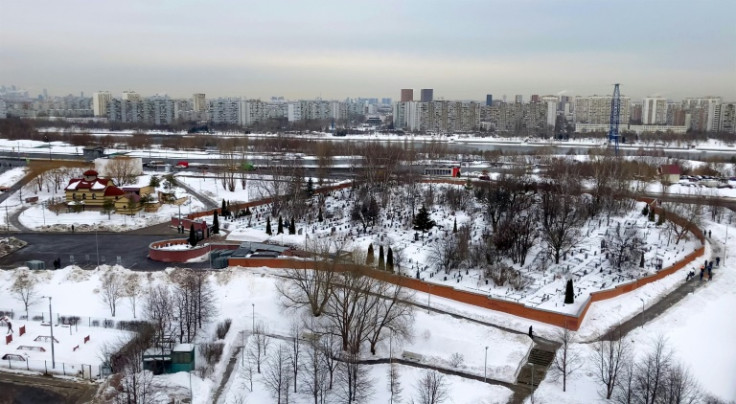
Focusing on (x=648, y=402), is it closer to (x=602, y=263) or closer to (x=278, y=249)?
(x=602, y=263)

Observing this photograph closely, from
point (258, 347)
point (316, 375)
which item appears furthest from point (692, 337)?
point (258, 347)

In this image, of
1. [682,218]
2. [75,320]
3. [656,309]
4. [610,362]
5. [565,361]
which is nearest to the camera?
[610,362]

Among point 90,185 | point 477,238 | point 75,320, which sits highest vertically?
point 90,185

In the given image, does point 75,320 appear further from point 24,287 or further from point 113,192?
point 113,192

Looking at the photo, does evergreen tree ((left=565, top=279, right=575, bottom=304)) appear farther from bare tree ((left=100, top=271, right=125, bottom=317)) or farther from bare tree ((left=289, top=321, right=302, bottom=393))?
bare tree ((left=100, top=271, right=125, bottom=317))

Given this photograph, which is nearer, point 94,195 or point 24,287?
point 24,287

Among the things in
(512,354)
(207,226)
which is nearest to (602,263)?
(512,354)
